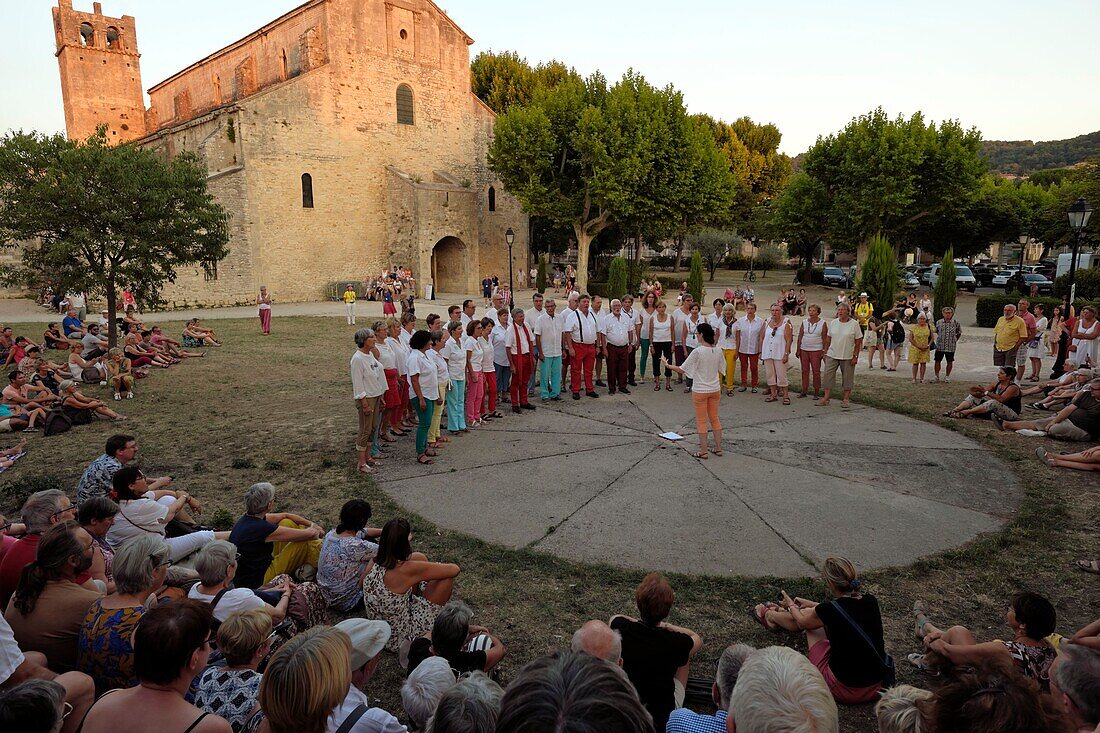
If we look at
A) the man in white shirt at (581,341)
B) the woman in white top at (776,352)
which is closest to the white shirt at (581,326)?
the man in white shirt at (581,341)

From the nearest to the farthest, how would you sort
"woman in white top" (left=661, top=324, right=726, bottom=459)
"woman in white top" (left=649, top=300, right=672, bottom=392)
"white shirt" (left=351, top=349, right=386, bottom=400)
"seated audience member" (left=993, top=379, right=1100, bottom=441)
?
"white shirt" (left=351, top=349, right=386, bottom=400)
"woman in white top" (left=661, top=324, right=726, bottom=459)
"seated audience member" (left=993, top=379, right=1100, bottom=441)
"woman in white top" (left=649, top=300, right=672, bottom=392)

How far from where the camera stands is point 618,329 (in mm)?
11844

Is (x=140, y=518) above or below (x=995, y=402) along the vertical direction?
above

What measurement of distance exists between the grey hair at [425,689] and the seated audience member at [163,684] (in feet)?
2.77

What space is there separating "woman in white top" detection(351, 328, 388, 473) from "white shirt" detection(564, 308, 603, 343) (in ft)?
14.6

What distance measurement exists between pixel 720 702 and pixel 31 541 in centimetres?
458

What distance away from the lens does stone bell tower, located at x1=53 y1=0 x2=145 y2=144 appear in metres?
44.4

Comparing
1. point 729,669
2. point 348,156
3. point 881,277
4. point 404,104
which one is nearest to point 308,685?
point 729,669

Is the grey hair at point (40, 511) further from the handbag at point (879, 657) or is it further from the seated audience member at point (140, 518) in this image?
the handbag at point (879, 657)

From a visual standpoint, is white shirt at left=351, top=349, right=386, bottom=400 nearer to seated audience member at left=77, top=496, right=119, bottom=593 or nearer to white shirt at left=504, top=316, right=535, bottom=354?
white shirt at left=504, top=316, right=535, bottom=354

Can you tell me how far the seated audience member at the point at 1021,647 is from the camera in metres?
3.60

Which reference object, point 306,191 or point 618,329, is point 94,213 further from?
point 306,191

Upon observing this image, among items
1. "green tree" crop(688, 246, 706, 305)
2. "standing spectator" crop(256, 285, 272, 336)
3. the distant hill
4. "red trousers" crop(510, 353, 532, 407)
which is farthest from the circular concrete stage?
the distant hill

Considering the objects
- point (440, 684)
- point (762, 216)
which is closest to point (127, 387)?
point (440, 684)
